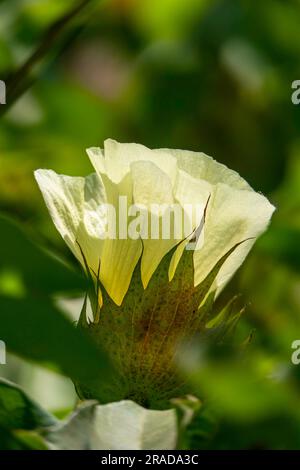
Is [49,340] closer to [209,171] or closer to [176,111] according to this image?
[209,171]

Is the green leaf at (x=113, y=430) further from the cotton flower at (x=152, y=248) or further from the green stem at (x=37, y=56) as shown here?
the green stem at (x=37, y=56)

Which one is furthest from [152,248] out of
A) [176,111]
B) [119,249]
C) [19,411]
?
[176,111]

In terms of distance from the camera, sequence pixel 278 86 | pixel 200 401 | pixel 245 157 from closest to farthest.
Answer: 1. pixel 200 401
2. pixel 278 86
3. pixel 245 157

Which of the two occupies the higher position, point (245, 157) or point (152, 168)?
point (245, 157)

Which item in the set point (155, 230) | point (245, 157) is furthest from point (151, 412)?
point (245, 157)

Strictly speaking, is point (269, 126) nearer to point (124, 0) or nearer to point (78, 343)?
point (124, 0)

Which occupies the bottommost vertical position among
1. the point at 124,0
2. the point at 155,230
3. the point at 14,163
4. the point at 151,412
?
the point at 151,412
